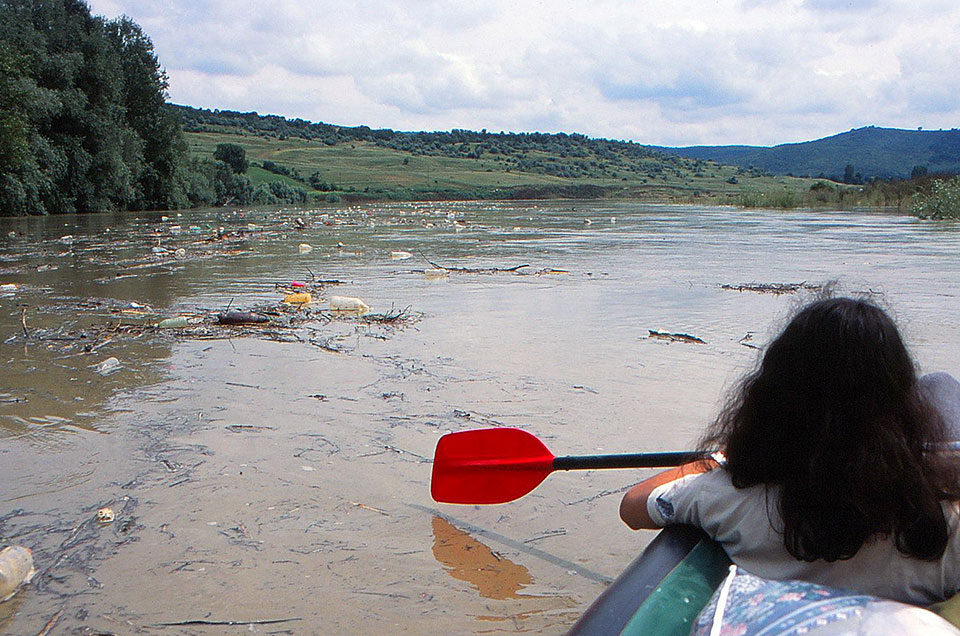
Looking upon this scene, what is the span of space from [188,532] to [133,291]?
566 centimetres

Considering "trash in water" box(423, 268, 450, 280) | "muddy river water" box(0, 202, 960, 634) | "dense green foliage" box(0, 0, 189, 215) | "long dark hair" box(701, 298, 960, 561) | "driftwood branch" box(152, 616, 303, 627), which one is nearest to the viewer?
"long dark hair" box(701, 298, 960, 561)

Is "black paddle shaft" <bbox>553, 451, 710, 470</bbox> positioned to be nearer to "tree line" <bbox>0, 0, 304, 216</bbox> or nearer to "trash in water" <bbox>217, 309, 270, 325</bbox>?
"trash in water" <bbox>217, 309, 270, 325</bbox>

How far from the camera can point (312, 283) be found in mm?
8148

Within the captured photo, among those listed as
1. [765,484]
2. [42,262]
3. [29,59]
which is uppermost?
[29,59]

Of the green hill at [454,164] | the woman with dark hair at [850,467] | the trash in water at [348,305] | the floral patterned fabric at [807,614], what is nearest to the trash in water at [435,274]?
the trash in water at [348,305]

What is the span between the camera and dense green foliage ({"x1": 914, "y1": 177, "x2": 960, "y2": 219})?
19125mm

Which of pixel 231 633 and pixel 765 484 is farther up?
pixel 765 484

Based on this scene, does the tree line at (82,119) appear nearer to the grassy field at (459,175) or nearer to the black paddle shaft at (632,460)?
the grassy field at (459,175)

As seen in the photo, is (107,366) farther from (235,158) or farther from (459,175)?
(459,175)

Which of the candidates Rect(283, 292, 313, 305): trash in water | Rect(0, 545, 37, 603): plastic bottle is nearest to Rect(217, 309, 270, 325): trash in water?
Rect(283, 292, 313, 305): trash in water

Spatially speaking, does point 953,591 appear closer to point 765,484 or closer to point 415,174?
point 765,484

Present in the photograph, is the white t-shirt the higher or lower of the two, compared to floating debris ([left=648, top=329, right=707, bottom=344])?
higher

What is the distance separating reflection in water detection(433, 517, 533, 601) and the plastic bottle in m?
1.12

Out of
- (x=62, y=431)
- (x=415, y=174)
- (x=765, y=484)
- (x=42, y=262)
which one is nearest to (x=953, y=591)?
(x=765, y=484)
